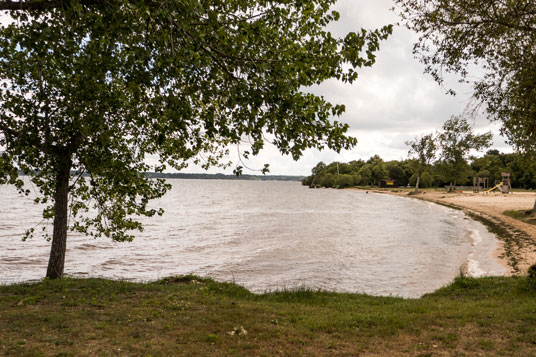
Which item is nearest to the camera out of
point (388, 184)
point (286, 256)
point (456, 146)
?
point (286, 256)

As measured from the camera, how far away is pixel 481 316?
877 cm

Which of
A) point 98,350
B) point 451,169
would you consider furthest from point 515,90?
point 451,169

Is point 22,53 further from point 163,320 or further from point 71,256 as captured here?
point 71,256

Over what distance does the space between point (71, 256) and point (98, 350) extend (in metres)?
19.2

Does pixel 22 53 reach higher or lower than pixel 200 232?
higher

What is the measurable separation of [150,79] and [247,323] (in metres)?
5.62

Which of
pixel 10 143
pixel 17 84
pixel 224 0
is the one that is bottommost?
pixel 10 143

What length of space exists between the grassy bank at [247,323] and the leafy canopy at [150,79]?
11.7 ft

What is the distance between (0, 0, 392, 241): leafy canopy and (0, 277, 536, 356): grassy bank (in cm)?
356

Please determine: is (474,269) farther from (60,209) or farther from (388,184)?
(388,184)

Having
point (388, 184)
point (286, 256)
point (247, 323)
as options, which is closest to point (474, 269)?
point (286, 256)

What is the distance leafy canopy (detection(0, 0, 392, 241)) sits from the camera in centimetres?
642

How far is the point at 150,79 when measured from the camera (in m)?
7.49

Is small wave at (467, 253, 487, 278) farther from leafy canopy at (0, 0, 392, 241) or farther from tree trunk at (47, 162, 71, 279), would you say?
tree trunk at (47, 162, 71, 279)
